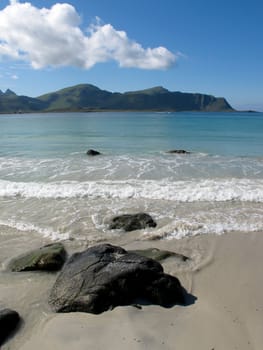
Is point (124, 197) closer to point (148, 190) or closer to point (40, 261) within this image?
point (148, 190)

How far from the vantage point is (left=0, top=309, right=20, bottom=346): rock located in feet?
15.8

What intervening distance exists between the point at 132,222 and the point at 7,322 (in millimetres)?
5088

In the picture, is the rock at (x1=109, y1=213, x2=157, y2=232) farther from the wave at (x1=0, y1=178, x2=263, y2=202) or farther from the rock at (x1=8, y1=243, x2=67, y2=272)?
the wave at (x1=0, y1=178, x2=263, y2=202)

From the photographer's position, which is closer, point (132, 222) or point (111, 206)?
point (132, 222)

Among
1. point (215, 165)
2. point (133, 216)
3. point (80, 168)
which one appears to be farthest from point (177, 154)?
point (133, 216)

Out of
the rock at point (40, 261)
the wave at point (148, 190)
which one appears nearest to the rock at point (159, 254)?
the rock at point (40, 261)

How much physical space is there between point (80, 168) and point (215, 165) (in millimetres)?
9469

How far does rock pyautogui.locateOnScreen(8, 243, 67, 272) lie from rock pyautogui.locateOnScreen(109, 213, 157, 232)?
2505 mm

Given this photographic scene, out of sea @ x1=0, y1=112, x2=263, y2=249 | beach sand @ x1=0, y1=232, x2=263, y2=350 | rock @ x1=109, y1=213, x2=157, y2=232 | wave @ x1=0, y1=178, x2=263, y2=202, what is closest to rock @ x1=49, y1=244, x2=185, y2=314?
beach sand @ x1=0, y1=232, x2=263, y2=350

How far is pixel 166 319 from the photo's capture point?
17.0 ft

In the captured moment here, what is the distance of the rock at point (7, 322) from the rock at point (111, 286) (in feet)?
2.29

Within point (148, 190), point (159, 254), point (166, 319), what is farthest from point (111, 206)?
point (166, 319)

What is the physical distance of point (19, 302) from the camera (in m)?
5.73

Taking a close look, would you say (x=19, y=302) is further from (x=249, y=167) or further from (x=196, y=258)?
(x=249, y=167)
